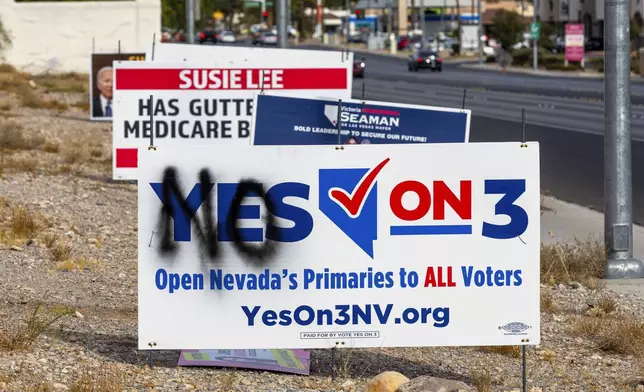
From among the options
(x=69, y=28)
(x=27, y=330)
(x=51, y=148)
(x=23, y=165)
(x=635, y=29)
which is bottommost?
(x=51, y=148)

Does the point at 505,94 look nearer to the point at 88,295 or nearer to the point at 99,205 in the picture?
the point at 99,205

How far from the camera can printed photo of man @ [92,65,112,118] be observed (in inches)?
966

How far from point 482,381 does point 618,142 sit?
4.89 m

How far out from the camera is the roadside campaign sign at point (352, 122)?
13.5m

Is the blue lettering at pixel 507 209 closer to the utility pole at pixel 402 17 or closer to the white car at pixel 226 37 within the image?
the white car at pixel 226 37

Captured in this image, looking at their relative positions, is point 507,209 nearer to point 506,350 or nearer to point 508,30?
point 506,350

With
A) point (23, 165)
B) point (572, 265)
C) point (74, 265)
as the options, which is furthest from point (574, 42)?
point (74, 265)

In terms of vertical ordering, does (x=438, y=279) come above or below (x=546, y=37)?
above

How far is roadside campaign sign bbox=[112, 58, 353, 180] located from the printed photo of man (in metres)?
8.14

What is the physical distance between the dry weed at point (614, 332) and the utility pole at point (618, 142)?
1934 millimetres

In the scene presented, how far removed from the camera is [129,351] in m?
8.04

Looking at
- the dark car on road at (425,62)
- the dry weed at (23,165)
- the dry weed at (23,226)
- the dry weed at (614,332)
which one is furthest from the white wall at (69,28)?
the dry weed at (614,332)

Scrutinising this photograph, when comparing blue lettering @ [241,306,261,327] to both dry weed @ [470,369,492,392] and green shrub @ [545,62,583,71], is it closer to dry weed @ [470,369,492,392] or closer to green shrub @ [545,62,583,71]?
dry weed @ [470,369,492,392]

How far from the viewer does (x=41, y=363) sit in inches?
296
